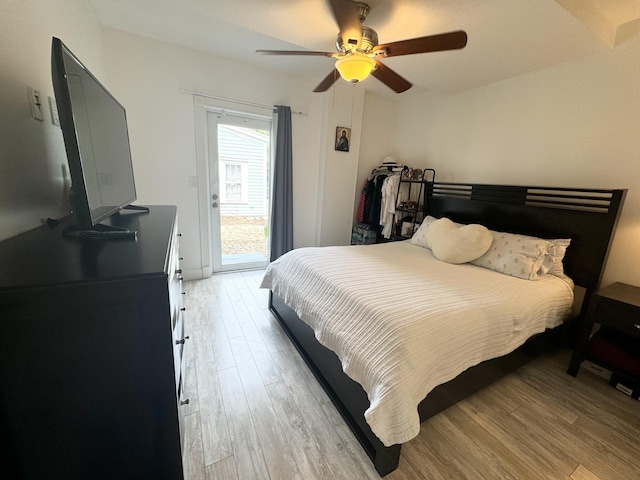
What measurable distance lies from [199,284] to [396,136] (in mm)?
3399

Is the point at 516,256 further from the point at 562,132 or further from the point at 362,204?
the point at 362,204

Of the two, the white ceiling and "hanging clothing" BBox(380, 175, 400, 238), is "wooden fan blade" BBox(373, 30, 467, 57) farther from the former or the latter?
"hanging clothing" BBox(380, 175, 400, 238)

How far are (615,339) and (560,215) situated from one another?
3.13ft

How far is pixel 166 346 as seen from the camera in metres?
0.75

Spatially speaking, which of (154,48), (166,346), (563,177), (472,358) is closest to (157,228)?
(166,346)

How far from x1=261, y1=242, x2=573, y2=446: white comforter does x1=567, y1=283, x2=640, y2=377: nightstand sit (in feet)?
0.51

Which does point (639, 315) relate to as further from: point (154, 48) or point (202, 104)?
point (154, 48)

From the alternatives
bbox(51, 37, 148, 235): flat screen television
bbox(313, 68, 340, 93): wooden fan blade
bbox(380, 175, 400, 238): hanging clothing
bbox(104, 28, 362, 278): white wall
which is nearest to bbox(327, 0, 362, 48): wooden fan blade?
bbox(313, 68, 340, 93): wooden fan blade

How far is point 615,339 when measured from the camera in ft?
6.01

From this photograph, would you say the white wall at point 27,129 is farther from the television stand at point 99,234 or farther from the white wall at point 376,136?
the white wall at point 376,136

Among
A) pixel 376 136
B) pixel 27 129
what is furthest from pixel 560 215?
pixel 27 129

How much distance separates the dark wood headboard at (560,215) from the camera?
197 centimetres

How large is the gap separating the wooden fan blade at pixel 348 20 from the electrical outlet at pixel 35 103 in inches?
54.9

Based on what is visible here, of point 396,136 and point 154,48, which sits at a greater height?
point 154,48
